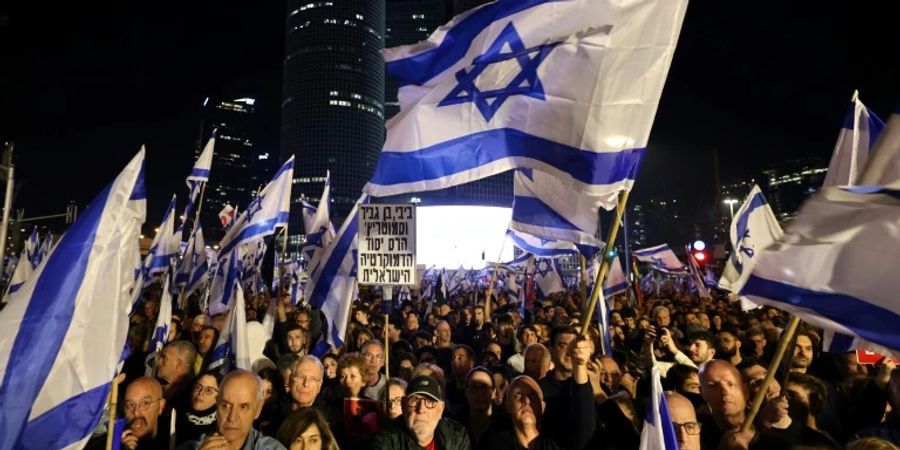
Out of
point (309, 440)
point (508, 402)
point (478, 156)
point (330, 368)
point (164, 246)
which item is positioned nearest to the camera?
point (309, 440)

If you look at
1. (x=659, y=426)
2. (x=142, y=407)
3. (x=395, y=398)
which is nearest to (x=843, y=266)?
(x=659, y=426)

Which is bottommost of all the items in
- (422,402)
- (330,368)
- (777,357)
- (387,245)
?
(330,368)

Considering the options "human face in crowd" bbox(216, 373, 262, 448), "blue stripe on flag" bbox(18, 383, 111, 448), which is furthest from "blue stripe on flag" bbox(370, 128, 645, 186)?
"blue stripe on flag" bbox(18, 383, 111, 448)

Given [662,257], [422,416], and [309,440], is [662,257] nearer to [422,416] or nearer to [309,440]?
[422,416]

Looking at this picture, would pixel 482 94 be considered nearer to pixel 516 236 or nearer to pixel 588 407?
pixel 588 407

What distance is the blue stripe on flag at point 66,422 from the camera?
2.93 metres

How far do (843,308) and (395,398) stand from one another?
3269 millimetres

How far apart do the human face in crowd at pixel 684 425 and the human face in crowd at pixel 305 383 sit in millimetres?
2760

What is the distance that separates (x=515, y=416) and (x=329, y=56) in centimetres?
13445

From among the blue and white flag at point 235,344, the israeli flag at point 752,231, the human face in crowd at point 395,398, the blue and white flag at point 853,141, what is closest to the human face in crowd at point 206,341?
the blue and white flag at point 235,344

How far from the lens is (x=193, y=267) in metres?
12.0

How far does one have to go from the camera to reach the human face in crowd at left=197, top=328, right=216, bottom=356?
7066mm

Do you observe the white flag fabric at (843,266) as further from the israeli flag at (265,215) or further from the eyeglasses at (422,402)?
the israeli flag at (265,215)

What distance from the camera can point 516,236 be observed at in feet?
33.7
